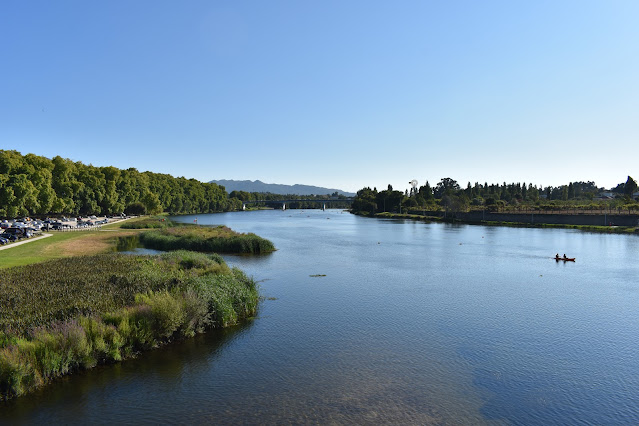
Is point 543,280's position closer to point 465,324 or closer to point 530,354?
point 465,324

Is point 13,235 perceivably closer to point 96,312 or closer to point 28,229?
point 28,229

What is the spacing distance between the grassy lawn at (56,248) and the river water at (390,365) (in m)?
20.6

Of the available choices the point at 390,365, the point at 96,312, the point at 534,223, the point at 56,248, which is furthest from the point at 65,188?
the point at 534,223

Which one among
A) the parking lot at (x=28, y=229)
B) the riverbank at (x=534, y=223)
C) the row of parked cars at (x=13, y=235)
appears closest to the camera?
the row of parked cars at (x=13, y=235)

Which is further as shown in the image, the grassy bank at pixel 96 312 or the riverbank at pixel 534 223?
Result: the riverbank at pixel 534 223

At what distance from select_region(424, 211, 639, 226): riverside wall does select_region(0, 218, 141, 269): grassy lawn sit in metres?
96.0

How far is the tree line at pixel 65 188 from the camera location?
76438 mm

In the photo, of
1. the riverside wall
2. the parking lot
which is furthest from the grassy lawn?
the riverside wall

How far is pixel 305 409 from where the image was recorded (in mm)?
15273

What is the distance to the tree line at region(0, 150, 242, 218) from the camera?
76438mm

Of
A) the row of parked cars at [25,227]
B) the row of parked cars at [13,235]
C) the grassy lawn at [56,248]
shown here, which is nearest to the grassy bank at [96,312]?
the grassy lawn at [56,248]

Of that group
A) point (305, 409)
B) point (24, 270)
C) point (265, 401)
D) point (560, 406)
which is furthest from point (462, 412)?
point (24, 270)

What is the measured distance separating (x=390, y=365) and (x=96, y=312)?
13.7 meters

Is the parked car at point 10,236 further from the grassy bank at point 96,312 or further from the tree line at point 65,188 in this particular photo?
the tree line at point 65,188
